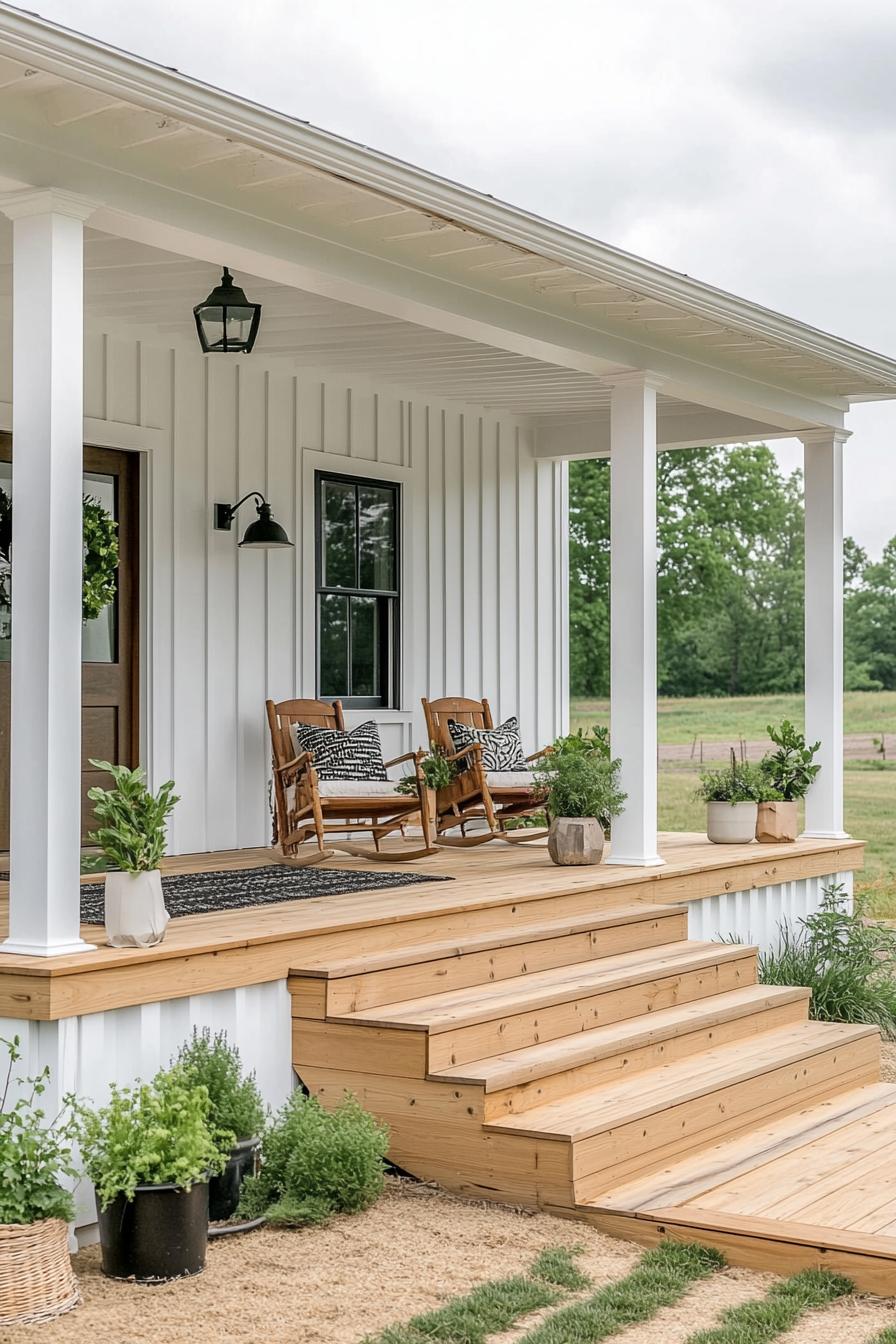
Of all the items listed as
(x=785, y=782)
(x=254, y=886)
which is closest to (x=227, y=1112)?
(x=254, y=886)

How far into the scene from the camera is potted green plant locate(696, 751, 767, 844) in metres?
7.98

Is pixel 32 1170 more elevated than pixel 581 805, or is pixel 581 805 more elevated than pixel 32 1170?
pixel 581 805

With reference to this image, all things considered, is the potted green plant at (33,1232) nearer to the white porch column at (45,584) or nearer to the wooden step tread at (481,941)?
the white porch column at (45,584)

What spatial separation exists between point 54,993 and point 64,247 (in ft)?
6.65

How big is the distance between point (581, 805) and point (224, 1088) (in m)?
2.93

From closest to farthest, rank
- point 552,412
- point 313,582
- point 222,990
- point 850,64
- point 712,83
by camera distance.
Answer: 1. point 222,990
2. point 313,582
3. point 552,412
4. point 850,64
5. point 712,83

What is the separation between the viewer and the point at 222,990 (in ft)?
15.0

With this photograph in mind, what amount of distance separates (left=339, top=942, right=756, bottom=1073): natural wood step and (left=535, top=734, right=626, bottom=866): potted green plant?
2.34ft

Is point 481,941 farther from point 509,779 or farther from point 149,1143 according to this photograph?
point 509,779

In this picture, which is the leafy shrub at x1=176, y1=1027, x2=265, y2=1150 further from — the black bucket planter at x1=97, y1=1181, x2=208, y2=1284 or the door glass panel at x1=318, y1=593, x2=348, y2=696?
the door glass panel at x1=318, y1=593, x2=348, y2=696

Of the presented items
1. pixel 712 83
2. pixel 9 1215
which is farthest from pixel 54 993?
pixel 712 83

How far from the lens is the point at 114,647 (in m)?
7.21

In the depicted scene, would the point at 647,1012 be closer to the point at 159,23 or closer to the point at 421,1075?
the point at 421,1075

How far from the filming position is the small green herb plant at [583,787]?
684cm
